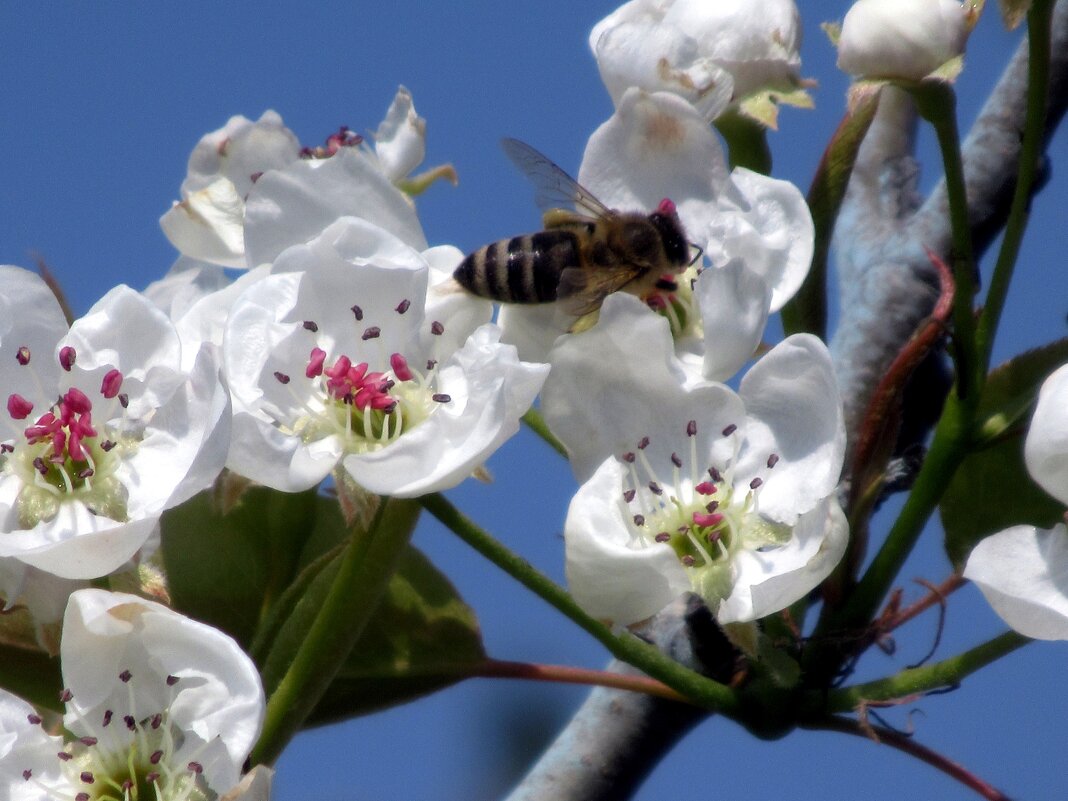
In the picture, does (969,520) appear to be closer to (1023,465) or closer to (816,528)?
(1023,465)

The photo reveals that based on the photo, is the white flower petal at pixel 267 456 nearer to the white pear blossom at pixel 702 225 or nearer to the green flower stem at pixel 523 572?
the green flower stem at pixel 523 572

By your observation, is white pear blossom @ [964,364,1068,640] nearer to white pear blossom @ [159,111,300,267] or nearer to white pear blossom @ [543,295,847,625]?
white pear blossom @ [543,295,847,625]

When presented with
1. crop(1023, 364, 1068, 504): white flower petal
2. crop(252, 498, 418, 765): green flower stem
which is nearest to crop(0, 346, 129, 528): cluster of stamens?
crop(252, 498, 418, 765): green flower stem

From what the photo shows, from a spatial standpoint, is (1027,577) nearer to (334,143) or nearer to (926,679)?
(926,679)

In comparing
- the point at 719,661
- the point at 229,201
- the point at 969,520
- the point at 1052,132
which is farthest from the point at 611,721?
the point at 1052,132

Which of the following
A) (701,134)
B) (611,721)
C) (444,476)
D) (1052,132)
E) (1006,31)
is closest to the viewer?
(444,476)

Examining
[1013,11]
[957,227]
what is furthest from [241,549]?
[1013,11]
